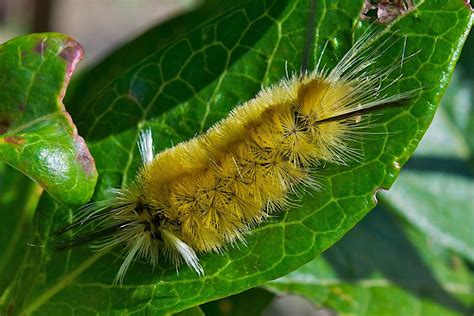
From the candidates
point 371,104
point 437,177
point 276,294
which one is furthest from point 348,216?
point 437,177

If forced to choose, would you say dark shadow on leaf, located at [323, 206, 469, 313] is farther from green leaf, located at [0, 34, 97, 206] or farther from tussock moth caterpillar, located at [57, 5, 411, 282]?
green leaf, located at [0, 34, 97, 206]

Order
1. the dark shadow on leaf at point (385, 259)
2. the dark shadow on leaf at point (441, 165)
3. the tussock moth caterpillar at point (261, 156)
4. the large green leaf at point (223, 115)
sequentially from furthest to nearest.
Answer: the dark shadow on leaf at point (441, 165), the dark shadow on leaf at point (385, 259), the tussock moth caterpillar at point (261, 156), the large green leaf at point (223, 115)

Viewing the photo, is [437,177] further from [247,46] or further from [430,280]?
[247,46]

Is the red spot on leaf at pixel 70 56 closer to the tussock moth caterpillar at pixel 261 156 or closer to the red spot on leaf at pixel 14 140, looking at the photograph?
the red spot on leaf at pixel 14 140

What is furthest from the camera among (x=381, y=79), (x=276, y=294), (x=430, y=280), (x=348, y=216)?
(x=430, y=280)

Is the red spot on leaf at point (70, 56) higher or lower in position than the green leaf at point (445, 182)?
higher

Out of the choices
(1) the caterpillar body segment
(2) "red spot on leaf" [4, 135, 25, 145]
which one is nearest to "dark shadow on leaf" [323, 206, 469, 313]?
(1) the caterpillar body segment

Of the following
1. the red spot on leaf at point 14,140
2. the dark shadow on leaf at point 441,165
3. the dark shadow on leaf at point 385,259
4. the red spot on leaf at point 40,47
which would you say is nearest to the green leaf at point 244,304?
the dark shadow on leaf at point 385,259
